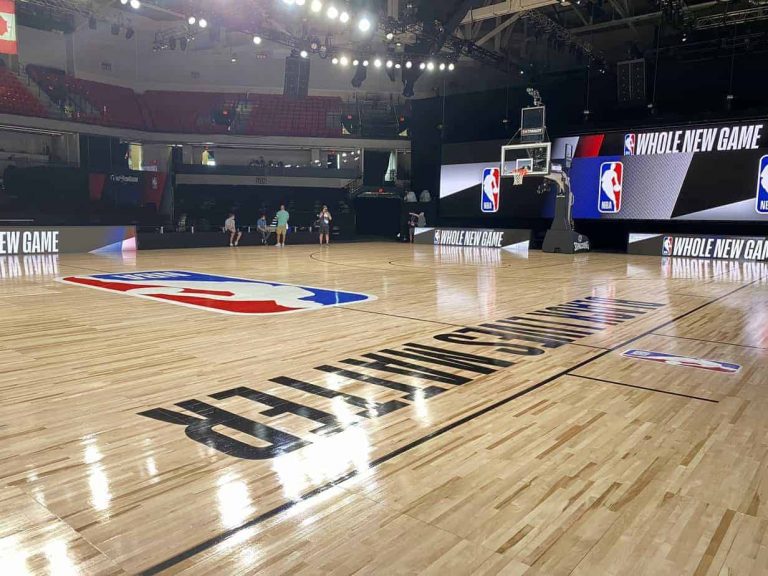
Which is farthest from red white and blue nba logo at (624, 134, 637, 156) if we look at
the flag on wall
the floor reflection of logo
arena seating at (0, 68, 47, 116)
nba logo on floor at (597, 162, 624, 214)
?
arena seating at (0, 68, 47, 116)

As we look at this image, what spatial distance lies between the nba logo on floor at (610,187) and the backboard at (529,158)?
214cm

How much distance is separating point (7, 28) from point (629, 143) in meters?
14.8

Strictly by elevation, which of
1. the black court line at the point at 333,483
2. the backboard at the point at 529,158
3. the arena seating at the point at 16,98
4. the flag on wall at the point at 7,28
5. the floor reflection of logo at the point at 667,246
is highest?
the arena seating at the point at 16,98

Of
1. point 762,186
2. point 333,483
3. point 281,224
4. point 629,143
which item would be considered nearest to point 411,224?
point 281,224

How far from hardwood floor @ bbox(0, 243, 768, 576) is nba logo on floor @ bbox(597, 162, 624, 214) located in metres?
12.1

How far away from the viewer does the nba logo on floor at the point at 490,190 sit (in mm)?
19422

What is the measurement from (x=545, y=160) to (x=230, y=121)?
13.3 m

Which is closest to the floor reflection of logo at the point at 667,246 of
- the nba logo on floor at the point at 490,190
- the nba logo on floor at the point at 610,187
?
the nba logo on floor at the point at 610,187

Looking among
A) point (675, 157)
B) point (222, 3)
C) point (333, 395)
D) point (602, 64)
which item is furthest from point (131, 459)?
point (602, 64)

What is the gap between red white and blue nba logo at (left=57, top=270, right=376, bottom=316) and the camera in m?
6.14

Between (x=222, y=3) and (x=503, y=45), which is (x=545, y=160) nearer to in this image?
(x=503, y=45)

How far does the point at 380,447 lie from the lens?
2.40m

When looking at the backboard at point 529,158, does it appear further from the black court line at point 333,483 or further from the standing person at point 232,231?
the black court line at point 333,483

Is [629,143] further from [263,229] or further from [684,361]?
[684,361]
